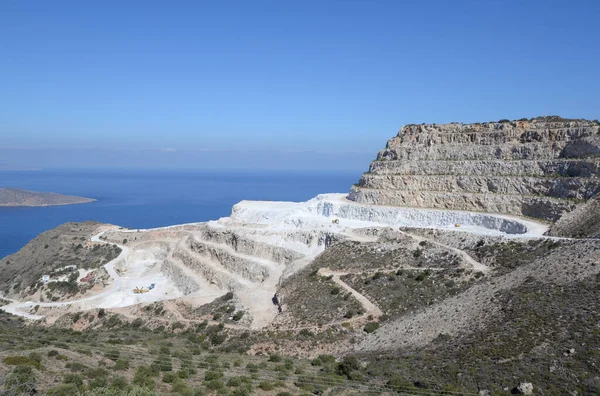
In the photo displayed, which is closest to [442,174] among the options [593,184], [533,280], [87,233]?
[593,184]

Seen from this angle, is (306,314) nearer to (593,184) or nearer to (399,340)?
(399,340)

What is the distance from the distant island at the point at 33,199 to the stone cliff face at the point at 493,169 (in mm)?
144739

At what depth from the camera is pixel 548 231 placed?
31.5 m

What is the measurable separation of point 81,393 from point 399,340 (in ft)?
43.1

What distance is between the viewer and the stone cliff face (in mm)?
36719

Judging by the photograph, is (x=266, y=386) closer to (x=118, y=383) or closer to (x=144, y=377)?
(x=144, y=377)

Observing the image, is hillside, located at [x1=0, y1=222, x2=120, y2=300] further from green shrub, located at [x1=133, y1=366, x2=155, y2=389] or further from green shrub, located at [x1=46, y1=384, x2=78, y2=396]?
green shrub, located at [x1=46, y1=384, x2=78, y2=396]

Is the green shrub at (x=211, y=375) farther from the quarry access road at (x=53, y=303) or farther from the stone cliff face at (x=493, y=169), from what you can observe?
the stone cliff face at (x=493, y=169)

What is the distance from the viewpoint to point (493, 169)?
137 feet

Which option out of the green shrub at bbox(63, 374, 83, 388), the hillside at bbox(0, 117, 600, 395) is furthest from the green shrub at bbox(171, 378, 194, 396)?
the green shrub at bbox(63, 374, 83, 388)

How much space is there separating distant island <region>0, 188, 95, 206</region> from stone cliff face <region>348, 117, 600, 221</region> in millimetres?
144739

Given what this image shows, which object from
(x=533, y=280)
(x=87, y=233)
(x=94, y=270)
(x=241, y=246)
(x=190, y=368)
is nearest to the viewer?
(x=190, y=368)

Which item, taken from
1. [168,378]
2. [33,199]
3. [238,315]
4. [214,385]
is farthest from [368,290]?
[33,199]

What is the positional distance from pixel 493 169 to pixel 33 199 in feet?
542
